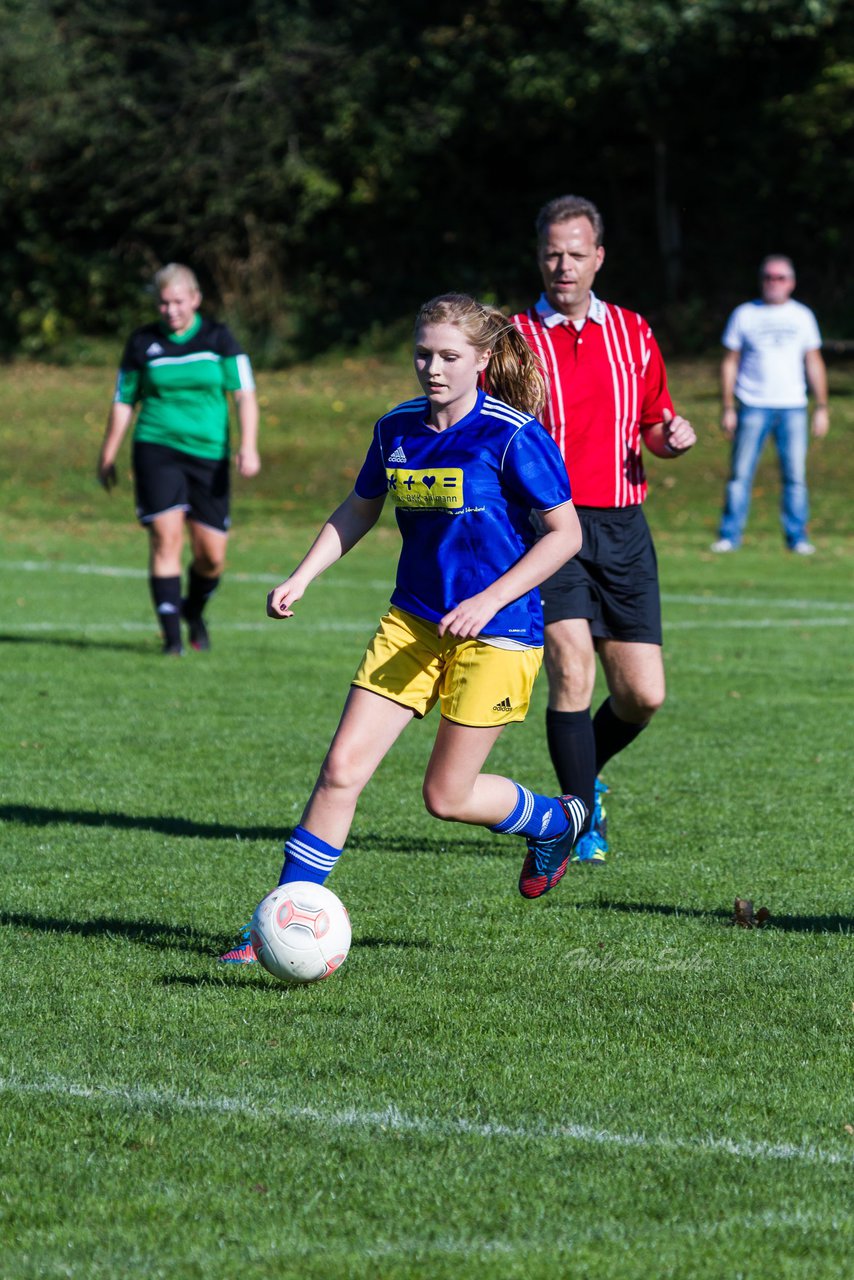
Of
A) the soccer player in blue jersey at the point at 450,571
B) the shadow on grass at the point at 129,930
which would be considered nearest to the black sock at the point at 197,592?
the shadow on grass at the point at 129,930

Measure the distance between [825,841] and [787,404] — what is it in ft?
36.0

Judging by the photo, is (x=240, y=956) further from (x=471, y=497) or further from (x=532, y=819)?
(x=471, y=497)

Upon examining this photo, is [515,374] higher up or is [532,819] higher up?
[515,374]

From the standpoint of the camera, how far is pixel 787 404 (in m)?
16.7

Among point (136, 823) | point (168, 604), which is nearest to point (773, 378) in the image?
point (168, 604)

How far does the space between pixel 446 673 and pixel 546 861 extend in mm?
765

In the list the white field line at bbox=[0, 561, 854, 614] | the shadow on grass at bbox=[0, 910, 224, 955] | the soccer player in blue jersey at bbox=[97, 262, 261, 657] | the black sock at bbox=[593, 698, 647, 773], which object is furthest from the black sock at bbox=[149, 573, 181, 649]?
the shadow on grass at bbox=[0, 910, 224, 955]

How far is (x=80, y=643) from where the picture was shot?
11.8m

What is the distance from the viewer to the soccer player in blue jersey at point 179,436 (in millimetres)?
11039

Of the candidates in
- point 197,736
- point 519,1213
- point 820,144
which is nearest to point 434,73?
point 820,144

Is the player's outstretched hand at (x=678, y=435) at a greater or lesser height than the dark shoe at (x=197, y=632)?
greater

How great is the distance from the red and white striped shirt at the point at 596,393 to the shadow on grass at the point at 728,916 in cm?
147

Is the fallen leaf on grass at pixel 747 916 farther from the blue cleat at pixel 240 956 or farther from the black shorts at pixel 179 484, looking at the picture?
the black shorts at pixel 179 484

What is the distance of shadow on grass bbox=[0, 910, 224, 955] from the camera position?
16.1 ft
